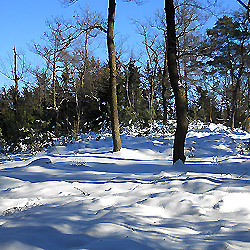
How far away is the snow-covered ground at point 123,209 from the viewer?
7.36 feet

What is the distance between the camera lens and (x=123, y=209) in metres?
3.17

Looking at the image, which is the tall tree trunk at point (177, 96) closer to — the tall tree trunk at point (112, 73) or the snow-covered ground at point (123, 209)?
the snow-covered ground at point (123, 209)

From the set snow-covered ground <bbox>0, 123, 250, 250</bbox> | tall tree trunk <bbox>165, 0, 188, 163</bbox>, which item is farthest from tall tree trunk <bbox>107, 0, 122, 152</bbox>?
tall tree trunk <bbox>165, 0, 188, 163</bbox>

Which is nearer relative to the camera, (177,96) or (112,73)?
(177,96)

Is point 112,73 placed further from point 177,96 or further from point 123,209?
point 123,209

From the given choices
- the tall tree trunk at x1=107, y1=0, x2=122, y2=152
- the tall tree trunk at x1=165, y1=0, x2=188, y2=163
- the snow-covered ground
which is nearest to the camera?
the snow-covered ground

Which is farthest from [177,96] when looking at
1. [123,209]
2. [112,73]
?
[123,209]

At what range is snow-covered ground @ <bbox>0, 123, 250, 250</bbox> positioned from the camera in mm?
2244

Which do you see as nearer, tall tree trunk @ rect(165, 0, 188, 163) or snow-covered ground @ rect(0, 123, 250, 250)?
snow-covered ground @ rect(0, 123, 250, 250)

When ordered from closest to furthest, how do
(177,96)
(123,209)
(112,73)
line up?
(123,209) < (177,96) < (112,73)

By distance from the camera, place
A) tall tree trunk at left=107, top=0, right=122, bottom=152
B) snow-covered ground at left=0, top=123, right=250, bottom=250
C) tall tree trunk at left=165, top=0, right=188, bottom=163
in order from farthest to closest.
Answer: tall tree trunk at left=107, top=0, right=122, bottom=152, tall tree trunk at left=165, top=0, right=188, bottom=163, snow-covered ground at left=0, top=123, right=250, bottom=250

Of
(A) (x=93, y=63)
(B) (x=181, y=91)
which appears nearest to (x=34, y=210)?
(B) (x=181, y=91)

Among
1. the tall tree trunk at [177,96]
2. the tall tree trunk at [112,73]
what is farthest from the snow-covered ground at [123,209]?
the tall tree trunk at [112,73]

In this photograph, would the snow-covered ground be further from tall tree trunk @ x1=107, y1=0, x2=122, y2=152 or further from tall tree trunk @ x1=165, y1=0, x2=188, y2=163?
tall tree trunk @ x1=107, y1=0, x2=122, y2=152
